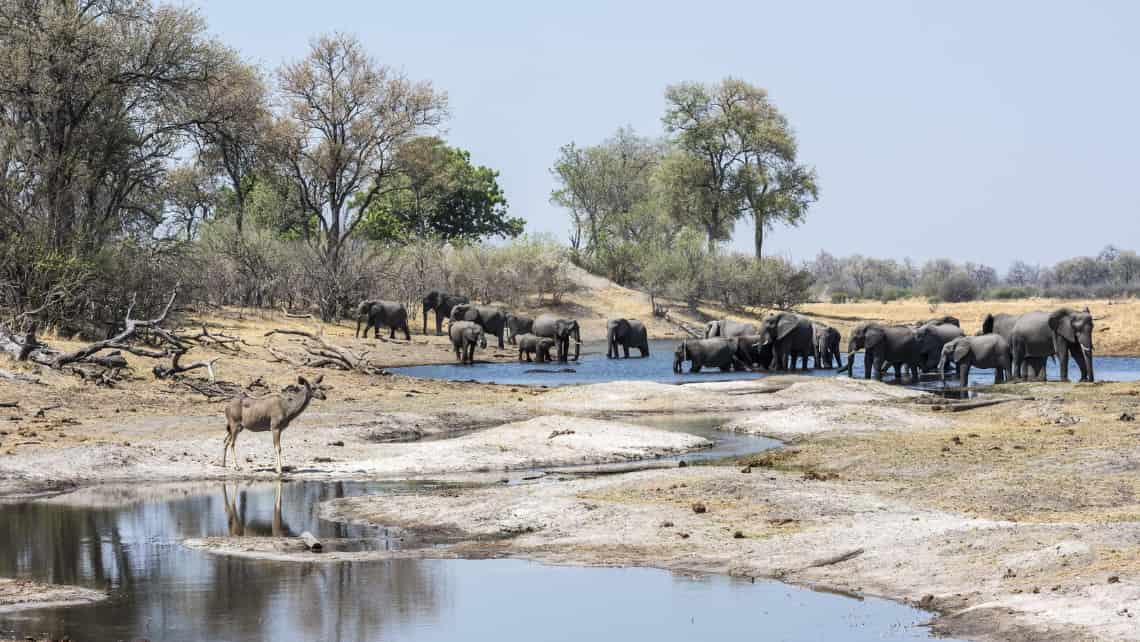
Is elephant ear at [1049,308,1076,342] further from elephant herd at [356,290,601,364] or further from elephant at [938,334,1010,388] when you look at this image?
elephant herd at [356,290,601,364]

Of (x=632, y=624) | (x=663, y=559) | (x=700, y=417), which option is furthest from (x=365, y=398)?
(x=632, y=624)

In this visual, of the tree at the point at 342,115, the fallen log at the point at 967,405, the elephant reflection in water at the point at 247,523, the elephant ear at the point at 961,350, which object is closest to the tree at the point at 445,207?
the tree at the point at 342,115

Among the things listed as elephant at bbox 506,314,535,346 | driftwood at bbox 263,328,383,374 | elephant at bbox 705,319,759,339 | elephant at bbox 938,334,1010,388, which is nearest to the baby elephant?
elephant at bbox 705,319,759,339

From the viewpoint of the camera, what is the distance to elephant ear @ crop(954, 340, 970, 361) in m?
38.0

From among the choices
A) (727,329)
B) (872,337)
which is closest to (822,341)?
(727,329)

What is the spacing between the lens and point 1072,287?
402 ft

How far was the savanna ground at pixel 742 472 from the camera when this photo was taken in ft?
41.3

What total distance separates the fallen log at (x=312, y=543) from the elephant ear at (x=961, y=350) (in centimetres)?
2606

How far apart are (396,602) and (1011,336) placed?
29.7 m

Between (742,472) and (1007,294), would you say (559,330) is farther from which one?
(1007,294)

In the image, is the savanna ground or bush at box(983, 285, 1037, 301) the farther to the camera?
bush at box(983, 285, 1037, 301)

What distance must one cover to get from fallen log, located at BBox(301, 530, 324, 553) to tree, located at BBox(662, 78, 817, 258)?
76.1 meters

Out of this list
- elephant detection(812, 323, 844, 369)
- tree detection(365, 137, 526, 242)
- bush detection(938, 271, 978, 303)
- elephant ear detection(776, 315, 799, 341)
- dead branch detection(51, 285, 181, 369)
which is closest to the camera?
dead branch detection(51, 285, 181, 369)

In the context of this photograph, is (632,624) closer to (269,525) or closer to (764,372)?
(269,525)
